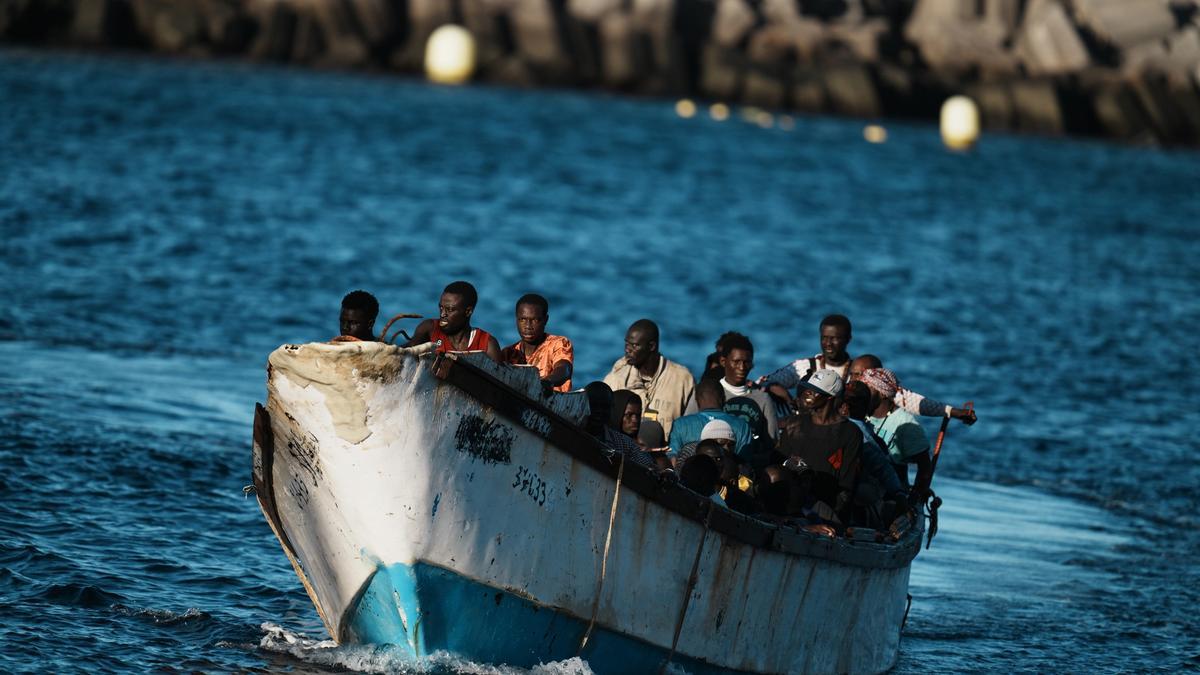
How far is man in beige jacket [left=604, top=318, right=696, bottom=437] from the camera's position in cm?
1342

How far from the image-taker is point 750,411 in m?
13.1

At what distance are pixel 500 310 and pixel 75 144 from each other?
19.2m

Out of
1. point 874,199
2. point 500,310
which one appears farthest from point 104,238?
point 874,199

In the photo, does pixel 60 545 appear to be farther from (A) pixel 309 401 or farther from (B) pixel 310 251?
(B) pixel 310 251

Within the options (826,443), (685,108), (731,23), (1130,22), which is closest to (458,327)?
(826,443)

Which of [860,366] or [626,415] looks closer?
[626,415]

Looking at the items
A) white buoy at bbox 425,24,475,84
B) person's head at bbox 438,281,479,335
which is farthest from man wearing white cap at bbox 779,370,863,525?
white buoy at bbox 425,24,475,84

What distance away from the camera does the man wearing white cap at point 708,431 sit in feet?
39.9

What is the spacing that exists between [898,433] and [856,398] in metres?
0.84

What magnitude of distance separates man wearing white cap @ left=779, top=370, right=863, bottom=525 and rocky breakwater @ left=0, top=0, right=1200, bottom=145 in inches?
2476

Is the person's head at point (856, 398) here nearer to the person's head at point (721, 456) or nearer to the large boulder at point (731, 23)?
the person's head at point (721, 456)

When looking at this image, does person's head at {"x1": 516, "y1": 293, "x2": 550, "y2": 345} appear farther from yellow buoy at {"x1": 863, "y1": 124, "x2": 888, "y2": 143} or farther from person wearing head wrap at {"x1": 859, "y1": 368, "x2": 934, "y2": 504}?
yellow buoy at {"x1": 863, "y1": 124, "x2": 888, "y2": 143}

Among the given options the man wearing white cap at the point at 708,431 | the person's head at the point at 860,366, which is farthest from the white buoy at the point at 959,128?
the man wearing white cap at the point at 708,431

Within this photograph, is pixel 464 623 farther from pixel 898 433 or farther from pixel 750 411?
pixel 898 433
